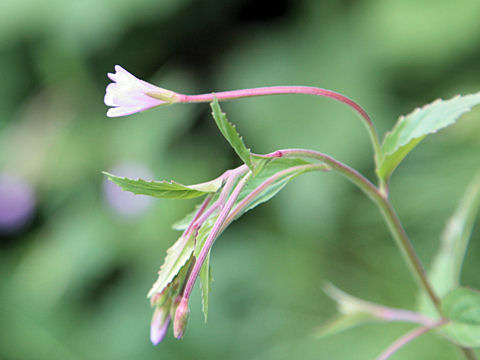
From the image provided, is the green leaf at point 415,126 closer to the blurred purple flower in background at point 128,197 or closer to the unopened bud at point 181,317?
the unopened bud at point 181,317

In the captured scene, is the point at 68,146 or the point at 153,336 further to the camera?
the point at 68,146

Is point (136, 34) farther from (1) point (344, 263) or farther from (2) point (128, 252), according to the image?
(1) point (344, 263)

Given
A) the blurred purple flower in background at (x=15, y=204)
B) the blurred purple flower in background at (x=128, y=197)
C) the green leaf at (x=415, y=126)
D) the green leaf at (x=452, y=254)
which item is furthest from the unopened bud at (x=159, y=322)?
the blurred purple flower in background at (x=15, y=204)

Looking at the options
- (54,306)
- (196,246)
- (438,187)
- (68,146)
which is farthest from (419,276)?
(68,146)

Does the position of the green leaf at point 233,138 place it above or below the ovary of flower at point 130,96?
below

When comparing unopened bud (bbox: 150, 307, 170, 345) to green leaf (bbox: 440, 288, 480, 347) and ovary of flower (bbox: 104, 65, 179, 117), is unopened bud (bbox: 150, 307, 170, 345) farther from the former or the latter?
green leaf (bbox: 440, 288, 480, 347)

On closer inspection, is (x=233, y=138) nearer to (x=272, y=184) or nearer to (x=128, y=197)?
(x=272, y=184)

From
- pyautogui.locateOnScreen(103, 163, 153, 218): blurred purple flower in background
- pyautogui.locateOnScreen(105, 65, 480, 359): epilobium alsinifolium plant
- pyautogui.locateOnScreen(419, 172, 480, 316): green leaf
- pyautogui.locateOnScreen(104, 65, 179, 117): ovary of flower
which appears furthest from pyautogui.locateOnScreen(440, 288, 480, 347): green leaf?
pyautogui.locateOnScreen(103, 163, 153, 218): blurred purple flower in background
